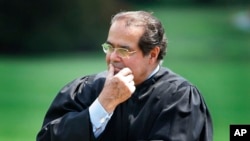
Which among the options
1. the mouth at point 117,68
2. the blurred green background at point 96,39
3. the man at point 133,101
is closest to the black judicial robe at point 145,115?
the man at point 133,101

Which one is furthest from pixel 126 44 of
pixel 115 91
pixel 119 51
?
pixel 115 91

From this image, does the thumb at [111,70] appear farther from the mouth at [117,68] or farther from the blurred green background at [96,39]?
the blurred green background at [96,39]

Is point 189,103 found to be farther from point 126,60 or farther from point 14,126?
point 14,126

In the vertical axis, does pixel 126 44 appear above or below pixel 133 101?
above

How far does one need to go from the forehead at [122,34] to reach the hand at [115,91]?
0.53 ft

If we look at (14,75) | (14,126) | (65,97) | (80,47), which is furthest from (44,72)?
(65,97)

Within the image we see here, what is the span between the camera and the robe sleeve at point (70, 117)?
14.1 ft

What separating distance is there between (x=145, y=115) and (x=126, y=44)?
397 millimetres

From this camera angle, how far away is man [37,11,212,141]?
14.0 feet

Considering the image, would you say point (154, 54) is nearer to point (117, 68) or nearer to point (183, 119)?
point (117, 68)

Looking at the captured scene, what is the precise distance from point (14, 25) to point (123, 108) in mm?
18905

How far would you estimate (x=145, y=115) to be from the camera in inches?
173

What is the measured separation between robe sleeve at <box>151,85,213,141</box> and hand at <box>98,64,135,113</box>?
0.84 ft

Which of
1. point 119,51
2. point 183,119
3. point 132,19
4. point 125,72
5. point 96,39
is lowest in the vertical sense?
point 96,39
